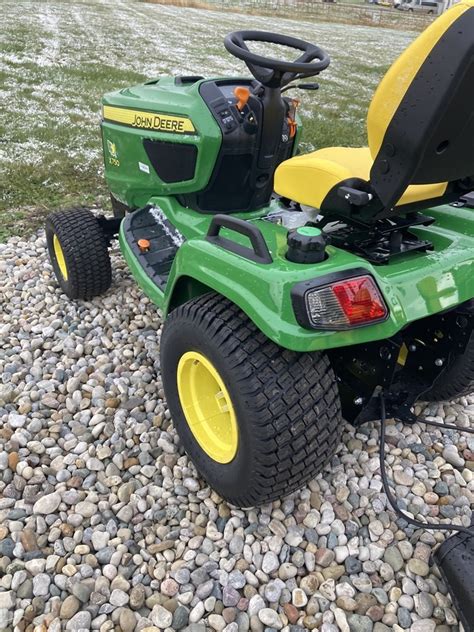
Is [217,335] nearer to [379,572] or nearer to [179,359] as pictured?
[179,359]

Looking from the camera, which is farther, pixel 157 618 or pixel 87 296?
pixel 87 296

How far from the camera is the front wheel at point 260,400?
1595 millimetres

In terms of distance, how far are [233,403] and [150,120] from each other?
5.57 feet

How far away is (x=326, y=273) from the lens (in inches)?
60.7

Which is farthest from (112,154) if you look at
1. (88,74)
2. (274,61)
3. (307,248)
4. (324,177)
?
(88,74)

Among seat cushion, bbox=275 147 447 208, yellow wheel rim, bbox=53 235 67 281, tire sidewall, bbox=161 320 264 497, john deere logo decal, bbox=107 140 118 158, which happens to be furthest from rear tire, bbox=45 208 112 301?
seat cushion, bbox=275 147 447 208

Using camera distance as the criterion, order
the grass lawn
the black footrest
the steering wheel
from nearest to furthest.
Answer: the steering wheel
the black footrest
the grass lawn

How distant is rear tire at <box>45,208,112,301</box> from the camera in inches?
116

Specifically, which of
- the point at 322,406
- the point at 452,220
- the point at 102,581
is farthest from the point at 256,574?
the point at 452,220

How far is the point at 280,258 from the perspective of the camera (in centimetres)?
166

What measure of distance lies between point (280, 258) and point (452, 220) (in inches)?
33.6

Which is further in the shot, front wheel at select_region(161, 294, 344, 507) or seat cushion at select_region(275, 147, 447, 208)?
seat cushion at select_region(275, 147, 447, 208)

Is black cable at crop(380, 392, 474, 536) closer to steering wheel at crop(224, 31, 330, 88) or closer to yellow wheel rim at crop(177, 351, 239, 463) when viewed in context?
yellow wheel rim at crop(177, 351, 239, 463)

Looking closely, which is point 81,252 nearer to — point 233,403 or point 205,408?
point 205,408
